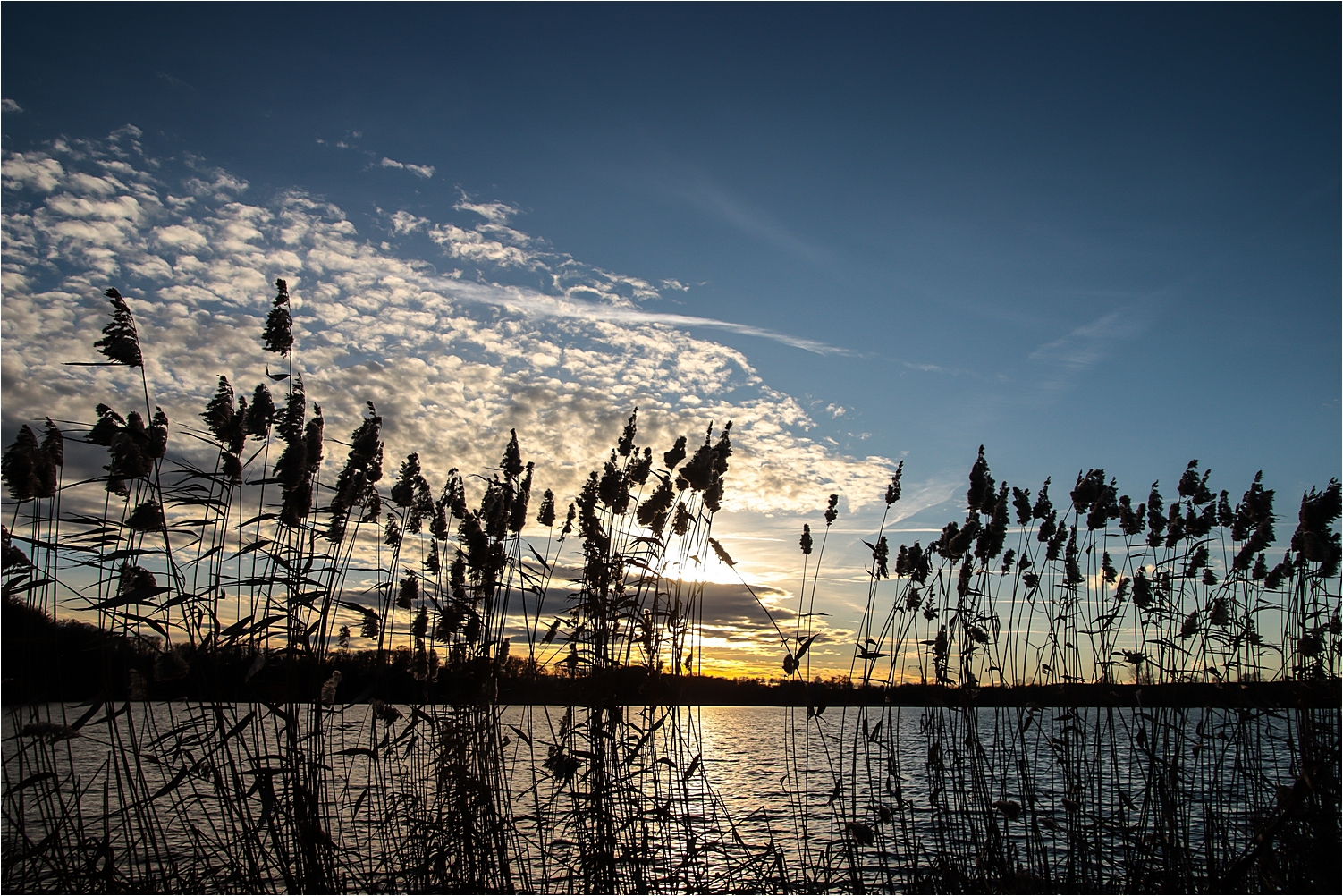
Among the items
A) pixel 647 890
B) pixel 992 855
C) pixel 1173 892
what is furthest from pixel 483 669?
pixel 1173 892

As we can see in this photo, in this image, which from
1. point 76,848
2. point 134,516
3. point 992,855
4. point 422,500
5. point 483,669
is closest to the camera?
point 134,516

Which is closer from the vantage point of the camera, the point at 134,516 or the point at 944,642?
the point at 134,516

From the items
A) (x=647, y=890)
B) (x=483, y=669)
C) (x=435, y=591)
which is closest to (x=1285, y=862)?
(x=647, y=890)

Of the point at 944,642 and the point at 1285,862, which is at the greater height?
the point at 944,642

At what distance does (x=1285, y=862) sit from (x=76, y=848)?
763cm

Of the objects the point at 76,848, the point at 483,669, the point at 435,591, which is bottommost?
the point at 76,848

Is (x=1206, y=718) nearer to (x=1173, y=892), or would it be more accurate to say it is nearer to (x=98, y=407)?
(x=1173, y=892)

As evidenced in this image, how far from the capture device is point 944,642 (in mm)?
6180

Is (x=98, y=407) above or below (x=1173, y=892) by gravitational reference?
above

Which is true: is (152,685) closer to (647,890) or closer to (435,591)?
(435,591)

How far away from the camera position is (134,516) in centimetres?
404

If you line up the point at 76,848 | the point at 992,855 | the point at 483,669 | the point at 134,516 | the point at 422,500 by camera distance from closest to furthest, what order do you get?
the point at 134,516, the point at 76,848, the point at 483,669, the point at 992,855, the point at 422,500

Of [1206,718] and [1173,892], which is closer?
[1173,892]

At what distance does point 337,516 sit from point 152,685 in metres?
1.35
